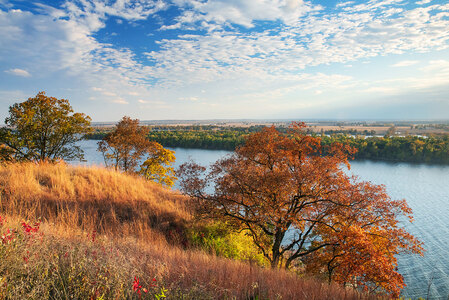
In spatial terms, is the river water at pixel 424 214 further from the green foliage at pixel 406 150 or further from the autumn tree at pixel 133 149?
the green foliage at pixel 406 150

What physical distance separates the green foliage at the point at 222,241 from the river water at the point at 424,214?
5.86 m

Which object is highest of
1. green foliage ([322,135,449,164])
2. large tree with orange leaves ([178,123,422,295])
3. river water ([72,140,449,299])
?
large tree with orange leaves ([178,123,422,295])

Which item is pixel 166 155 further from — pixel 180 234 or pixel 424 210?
pixel 424 210

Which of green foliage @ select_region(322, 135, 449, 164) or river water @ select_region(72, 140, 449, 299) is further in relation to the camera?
green foliage @ select_region(322, 135, 449, 164)

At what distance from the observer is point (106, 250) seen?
396 centimetres

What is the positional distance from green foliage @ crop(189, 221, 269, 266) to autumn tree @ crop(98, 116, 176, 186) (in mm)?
15561

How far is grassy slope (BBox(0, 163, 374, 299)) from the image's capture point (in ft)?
9.73

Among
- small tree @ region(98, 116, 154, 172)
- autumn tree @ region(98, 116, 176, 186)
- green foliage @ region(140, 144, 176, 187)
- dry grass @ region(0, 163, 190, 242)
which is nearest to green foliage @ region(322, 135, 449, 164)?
green foliage @ region(140, 144, 176, 187)

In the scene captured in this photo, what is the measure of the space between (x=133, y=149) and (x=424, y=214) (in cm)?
3345

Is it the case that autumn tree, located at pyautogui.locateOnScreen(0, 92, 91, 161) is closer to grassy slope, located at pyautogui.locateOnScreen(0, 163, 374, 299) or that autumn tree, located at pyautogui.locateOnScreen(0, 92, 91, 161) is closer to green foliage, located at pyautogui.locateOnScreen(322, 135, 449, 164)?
grassy slope, located at pyautogui.locateOnScreen(0, 163, 374, 299)

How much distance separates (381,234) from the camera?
11.1m

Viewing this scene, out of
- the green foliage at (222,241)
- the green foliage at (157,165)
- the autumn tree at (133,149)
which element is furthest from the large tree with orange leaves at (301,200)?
the green foliage at (157,165)

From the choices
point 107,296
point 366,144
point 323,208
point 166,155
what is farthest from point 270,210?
point 366,144

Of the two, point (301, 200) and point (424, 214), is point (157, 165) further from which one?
point (424, 214)
